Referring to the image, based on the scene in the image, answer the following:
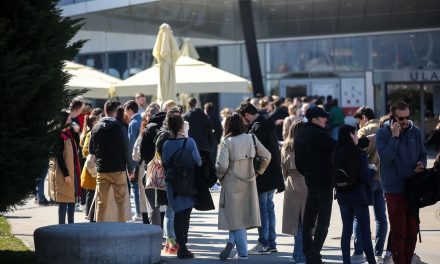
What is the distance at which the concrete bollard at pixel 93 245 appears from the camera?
9477 millimetres

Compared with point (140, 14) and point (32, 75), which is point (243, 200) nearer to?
point (32, 75)

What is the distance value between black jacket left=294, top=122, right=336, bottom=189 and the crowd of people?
11 mm

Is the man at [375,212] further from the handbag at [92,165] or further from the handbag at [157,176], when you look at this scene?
the handbag at [92,165]

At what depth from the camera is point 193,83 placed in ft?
73.0

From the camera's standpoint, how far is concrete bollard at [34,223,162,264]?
948cm

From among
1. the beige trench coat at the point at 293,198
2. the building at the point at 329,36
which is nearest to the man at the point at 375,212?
the beige trench coat at the point at 293,198

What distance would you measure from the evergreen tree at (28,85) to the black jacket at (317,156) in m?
2.89

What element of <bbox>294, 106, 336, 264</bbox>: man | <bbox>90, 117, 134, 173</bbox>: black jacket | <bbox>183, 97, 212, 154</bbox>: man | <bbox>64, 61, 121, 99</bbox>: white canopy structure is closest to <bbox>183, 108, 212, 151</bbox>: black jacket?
<bbox>183, 97, 212, 154</bbox>: man

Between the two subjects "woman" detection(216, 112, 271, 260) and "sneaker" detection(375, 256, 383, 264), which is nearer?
"sneaker" detection(375, 256, 383, 264)

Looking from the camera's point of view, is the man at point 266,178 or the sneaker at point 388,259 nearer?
the sneaker at point 388,259

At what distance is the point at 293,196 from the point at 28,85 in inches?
161

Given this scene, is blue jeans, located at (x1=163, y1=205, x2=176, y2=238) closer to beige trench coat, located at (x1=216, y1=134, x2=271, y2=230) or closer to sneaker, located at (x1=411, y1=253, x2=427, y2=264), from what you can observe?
beige trench coat, located at (x1=216, y1=134, x2=271, y2=230)

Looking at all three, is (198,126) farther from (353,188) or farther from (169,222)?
(353,188)

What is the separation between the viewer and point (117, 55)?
43.0 m
